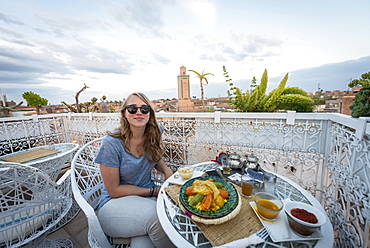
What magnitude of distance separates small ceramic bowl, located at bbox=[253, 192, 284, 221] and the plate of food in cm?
13

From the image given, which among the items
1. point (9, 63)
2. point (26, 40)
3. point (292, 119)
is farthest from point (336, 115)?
point (9, 63)

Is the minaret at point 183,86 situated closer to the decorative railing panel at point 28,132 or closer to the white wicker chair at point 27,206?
the decorative railing panel at point 28,132

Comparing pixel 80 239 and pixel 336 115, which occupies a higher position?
pixel 336 115

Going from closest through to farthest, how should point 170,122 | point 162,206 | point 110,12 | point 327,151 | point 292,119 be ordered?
1. point 162,206
2. point 327,151
3. point 292,119
4. point 170,122
5. point 110,12

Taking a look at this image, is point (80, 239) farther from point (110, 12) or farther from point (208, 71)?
point (208, 71)

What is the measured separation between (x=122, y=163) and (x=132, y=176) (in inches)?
6.8

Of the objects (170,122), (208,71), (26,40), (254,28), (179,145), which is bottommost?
(179,145)

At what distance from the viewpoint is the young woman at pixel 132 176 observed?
39.7 inches

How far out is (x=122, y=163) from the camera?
52.7 inches

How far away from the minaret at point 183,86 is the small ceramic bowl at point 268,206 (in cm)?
1153

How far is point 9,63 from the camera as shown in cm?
613

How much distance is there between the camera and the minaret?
11869 millimetres

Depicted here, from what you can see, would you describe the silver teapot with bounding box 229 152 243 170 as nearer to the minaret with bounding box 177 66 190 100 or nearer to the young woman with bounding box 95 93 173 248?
the young woman with bounding box 95 93 173 248

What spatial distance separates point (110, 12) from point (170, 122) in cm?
370
